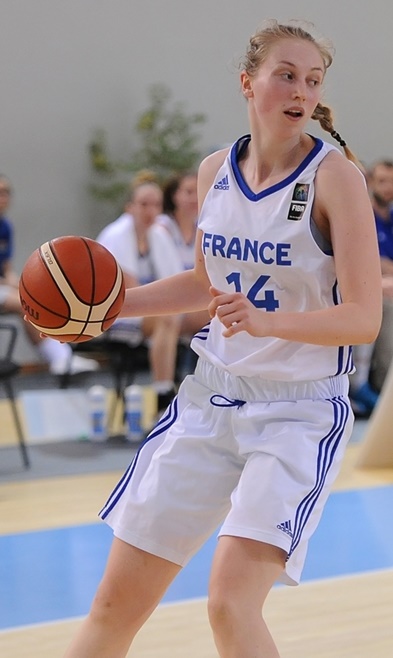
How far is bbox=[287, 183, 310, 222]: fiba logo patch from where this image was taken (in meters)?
2.21

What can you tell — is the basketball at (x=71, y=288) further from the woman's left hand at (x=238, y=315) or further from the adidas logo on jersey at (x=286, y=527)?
the adidas logo on jersey at (x=286, y=527)

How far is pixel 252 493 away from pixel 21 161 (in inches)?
292

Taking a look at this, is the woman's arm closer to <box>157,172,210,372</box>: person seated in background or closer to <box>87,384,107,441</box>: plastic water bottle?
<box>87,384,107,441</box>: plastic water bottle

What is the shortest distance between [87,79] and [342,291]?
24.8ft

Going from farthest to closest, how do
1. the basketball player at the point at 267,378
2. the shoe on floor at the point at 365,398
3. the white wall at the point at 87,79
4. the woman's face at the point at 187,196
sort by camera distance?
the white wall at the point at 87,79
the shoe on floor at the point at 365,398
the woman's face at the point at 187,196
the basketball player at the point at 267,378

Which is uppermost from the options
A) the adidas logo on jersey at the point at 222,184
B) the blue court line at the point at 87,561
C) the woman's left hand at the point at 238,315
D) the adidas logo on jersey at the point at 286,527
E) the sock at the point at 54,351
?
the adidas logo on jersey at the point at 222,184

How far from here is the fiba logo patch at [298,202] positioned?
7.25ft

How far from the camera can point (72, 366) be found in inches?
324

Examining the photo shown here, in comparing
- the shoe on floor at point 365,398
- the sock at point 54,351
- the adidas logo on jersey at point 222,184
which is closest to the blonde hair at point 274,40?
the adidas logo on jersey at point 222,184

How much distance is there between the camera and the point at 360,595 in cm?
→ 356

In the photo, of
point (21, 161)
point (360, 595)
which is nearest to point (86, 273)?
point (360, 595)

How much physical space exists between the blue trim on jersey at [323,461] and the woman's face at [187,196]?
15.0 feet

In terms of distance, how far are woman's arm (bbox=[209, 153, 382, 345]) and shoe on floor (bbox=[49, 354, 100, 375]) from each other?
5859 mm

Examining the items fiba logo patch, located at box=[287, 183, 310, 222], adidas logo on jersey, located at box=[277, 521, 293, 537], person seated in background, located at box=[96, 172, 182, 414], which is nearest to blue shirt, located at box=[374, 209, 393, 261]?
person seated in background, located at box=[96, 172, 182, 414]
